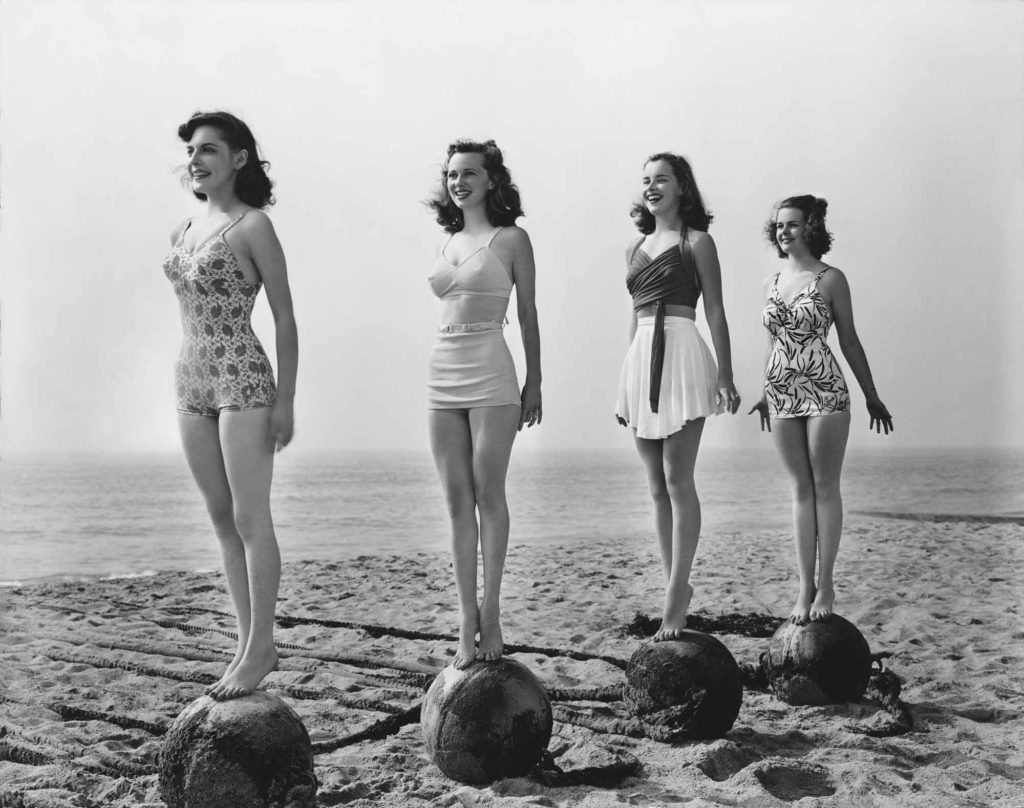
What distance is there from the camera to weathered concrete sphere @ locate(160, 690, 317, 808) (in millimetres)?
3242

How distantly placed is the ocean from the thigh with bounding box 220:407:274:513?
35.0ft

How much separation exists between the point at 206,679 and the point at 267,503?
7.29ft

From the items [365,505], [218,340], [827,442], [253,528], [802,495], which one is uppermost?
[218,340]

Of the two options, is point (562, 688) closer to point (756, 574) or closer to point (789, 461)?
point (789, 461)

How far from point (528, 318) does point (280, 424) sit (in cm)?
101

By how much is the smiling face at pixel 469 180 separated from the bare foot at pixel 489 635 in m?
1.49

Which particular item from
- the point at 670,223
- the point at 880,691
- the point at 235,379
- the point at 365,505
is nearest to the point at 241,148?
the point at 235,379

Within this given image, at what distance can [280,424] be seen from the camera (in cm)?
324

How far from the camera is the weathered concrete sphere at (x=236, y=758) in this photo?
324 cm

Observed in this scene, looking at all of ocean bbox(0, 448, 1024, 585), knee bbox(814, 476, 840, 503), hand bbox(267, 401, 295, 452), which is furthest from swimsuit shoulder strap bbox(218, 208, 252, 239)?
ocean bbox(0, 448, 1024, 585)

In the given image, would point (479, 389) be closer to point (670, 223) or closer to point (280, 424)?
point (280, 424)

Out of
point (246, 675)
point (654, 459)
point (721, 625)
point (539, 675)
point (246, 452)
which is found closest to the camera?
point (246, 452)

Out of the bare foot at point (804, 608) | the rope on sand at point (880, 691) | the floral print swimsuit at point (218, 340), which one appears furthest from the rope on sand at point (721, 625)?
the floral print swimsuit at point (218, 340)

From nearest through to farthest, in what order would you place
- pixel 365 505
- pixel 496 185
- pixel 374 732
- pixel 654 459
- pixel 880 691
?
1. pixel 496 185
2. pixel 374 732
3. pixel 654 459
4. pixel 880 691
5. pixel 365 505
